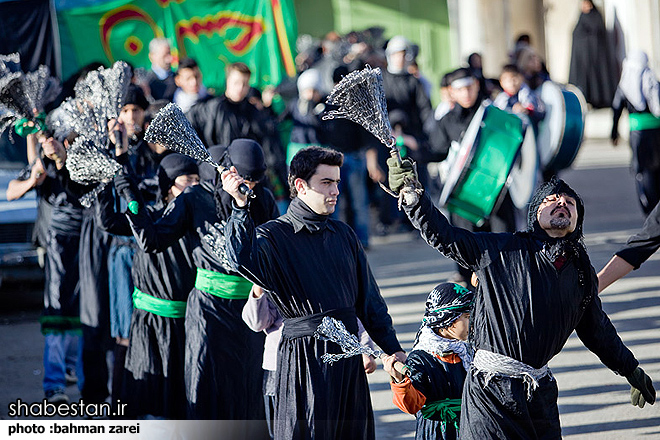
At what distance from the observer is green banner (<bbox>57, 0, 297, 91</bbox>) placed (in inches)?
586

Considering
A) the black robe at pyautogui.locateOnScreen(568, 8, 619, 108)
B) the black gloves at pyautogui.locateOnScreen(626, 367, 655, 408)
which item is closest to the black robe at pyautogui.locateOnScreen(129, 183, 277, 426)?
the black gloves at pyautogui.locateOnScreen(626, 367, 655, 408)

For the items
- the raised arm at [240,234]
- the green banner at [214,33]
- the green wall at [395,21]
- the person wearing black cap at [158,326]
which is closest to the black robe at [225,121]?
the person wearing black cap at [158,326]

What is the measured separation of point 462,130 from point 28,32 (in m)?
6.65

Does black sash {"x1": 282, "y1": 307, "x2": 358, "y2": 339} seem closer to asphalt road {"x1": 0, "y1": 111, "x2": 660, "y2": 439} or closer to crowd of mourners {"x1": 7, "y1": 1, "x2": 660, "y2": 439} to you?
crowd of mourners {"x1": 7, "y1": 1, "x2": 660, "y2": 439}

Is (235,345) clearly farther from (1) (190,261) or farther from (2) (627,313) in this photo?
(2) (627,313)

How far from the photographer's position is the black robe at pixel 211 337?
519 centimetres

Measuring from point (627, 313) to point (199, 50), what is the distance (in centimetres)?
888

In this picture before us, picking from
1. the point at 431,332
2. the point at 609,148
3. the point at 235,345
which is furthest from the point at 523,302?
the point at 609,148

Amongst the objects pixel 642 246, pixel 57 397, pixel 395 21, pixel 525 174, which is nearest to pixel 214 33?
pixel 395 21

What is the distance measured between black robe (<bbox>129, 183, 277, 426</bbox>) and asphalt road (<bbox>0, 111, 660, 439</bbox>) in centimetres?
106

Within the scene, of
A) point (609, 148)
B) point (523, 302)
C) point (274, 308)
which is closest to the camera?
point (523, 302)

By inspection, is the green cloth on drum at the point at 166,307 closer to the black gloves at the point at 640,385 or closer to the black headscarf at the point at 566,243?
the black headscarf at the point at 566,243

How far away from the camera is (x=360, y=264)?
4469 millimetres

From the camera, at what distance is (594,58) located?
65.0 ft
